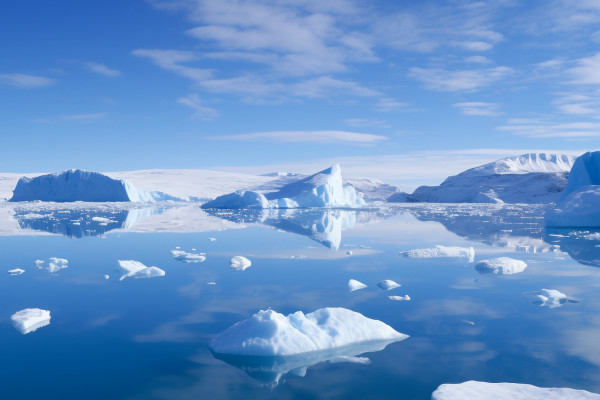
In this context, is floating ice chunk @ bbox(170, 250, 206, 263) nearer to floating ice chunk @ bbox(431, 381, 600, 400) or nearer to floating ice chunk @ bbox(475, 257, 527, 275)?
floating ice chunk @ bbox(475, 257, 527, 275)

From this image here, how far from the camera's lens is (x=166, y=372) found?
10.5 ft

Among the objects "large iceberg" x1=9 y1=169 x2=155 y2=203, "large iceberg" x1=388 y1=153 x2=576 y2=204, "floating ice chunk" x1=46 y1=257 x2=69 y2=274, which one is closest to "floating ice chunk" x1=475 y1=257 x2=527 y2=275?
"floating ice chunk" x1=46 y1=257 x2=69 y2=274

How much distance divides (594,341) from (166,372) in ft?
11.4

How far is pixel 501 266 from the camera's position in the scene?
704 centimetres

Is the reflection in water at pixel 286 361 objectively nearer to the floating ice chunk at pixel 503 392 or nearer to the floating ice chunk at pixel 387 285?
the floating ice chunk at pixel 503 392

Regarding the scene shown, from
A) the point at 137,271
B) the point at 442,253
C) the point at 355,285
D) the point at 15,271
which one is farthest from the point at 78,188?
the point at 355,285

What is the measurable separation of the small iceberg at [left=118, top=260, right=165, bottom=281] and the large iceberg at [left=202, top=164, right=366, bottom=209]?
70.0ft

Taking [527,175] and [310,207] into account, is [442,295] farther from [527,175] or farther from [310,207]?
[527,175]

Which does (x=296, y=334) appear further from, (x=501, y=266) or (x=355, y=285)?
(x=501, y=266)

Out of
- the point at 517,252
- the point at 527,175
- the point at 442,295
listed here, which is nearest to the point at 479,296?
the point at 442,295

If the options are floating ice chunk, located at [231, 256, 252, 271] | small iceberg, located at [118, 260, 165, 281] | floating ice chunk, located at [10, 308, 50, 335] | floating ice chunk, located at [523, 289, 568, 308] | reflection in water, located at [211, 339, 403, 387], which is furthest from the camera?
floating ice chunk, located at [231, 256, 252, 271]

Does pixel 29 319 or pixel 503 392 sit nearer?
pixel 503 392

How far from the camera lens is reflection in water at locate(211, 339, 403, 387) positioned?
3166mm

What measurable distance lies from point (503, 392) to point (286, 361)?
4.81 ft
